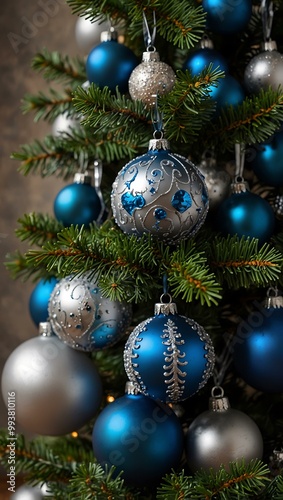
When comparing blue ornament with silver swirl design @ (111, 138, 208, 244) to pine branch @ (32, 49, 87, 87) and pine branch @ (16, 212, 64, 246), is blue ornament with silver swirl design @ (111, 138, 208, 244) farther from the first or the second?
pine branch @ (32, 49, 87, 87)

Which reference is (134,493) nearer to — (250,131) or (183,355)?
(183,355)

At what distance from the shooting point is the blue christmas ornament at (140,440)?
0.81 m

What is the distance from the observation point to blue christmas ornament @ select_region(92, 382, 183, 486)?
0.81 m

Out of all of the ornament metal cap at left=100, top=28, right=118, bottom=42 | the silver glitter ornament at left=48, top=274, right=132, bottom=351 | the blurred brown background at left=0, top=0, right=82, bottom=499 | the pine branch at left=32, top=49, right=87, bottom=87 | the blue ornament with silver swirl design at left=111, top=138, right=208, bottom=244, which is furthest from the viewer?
the blurred brown background at left=0, top=0, right=82, bottom=499

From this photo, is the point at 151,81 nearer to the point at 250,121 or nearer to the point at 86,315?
the point at 250,121

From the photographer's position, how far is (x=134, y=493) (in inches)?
33.8

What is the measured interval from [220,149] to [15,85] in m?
0.77

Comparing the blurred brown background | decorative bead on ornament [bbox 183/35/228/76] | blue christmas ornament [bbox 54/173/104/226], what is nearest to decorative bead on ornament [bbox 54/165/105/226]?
blue christmas ornament [bbox 54/173/104/226]

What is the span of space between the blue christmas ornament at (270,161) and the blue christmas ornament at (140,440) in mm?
336

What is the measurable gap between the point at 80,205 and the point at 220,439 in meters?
0.38

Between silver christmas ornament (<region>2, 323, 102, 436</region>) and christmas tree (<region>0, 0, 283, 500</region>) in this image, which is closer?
christmas tree (<region>0, 0, 283, 500</region>)

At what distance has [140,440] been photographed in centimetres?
81

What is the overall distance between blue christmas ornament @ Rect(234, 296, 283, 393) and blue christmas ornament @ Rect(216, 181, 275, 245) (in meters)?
0.09

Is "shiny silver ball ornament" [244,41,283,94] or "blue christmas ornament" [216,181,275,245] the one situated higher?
"shiny silver ball ornament" [244,41,283,94]
